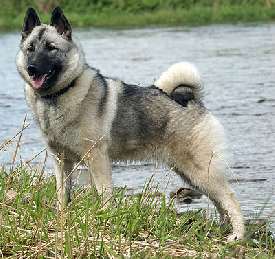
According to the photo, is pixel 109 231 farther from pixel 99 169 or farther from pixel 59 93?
pixel 59 93

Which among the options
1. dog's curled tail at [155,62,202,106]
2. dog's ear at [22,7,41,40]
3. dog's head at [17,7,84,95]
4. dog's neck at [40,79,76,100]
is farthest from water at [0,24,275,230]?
dog's ear at [22,7,41,40]

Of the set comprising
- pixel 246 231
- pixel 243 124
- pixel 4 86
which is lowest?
pixel 4 86

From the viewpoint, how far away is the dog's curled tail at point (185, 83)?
8.65m

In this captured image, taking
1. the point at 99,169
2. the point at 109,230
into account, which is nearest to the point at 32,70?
the point at 99,169

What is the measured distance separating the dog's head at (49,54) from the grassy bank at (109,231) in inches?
36.0

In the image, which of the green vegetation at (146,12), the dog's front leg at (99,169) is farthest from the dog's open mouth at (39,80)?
the green vegetation at (146,12)

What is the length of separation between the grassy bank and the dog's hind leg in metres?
0.57

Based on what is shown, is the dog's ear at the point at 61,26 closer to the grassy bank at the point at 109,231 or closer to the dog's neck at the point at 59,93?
the dog's neck at the point at 59,93

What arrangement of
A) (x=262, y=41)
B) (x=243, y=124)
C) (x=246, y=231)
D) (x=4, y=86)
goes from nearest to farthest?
(x=246, y=231)
(x=243, y=124)
(x=4, y=86)
(x=262, y=41)

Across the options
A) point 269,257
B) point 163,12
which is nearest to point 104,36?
point 163,12

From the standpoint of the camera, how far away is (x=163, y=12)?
1371 inches

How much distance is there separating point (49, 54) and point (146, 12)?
28.3 meters

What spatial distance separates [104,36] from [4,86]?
10.4 meters

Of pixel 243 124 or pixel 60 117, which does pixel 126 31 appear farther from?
pixel 60 117
